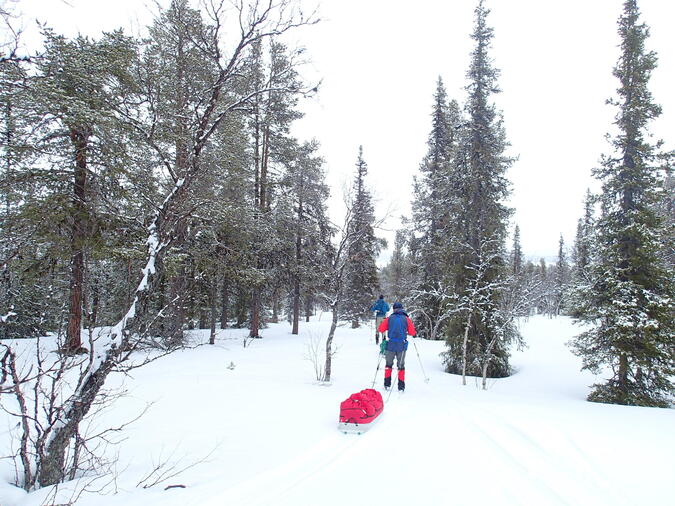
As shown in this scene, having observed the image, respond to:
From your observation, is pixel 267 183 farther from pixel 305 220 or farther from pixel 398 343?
pixel 398 343

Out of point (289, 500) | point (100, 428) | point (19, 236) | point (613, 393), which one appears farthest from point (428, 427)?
point (19, 236)

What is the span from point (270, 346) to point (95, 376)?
12.2 meters

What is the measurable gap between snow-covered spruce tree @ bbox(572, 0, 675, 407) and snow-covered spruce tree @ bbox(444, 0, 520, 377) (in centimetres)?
309

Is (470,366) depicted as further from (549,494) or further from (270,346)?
(549,494)

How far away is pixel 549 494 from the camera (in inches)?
131

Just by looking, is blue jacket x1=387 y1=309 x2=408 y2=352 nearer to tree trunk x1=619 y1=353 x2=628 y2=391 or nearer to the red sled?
the red sled

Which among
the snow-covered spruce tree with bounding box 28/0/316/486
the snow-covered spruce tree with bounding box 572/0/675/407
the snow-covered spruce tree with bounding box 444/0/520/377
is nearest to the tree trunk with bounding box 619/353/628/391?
the snow-covered spruce tree with bounding box 572/0/675/407

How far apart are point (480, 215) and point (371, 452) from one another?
11227 millimetres

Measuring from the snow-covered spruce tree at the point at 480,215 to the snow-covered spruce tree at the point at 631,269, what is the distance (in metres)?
3.09

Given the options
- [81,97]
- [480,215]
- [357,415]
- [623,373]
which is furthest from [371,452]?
A: [480,215]

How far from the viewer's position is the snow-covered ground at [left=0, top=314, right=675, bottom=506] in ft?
11.0

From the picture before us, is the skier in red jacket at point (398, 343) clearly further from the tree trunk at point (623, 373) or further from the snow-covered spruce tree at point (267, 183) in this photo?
the snow-covered spruce tree at point (267, 183)

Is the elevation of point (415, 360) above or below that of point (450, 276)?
below

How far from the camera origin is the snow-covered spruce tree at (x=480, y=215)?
12875 millimetres
